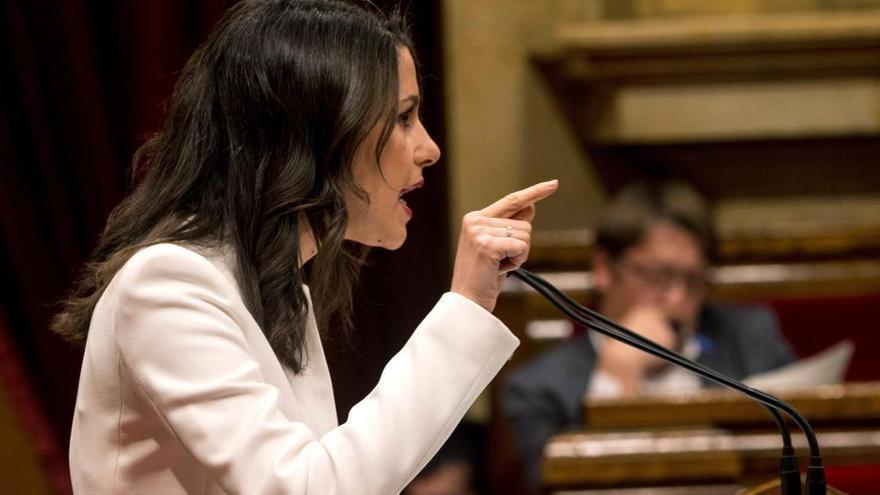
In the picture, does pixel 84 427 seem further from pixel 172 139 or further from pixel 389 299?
pixel 389 299

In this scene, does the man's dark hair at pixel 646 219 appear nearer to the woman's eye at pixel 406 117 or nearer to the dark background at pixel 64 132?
the dark background at pixel 64 132

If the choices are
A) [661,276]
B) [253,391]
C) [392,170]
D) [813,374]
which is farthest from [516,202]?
[661,276]

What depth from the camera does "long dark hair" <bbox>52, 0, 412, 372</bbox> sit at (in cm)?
152

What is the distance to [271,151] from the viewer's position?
60.7 inches

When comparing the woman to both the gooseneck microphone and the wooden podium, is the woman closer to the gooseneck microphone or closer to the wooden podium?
the gooseneck microphone

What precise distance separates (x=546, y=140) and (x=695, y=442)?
166 centimetres

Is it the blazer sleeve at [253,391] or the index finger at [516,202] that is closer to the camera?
the blazer sleeve at [253,391]

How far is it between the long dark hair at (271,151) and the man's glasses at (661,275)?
1787mm

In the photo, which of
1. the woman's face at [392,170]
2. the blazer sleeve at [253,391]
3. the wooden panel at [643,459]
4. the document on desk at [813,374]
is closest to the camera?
the blazer sleeve at [253,391]

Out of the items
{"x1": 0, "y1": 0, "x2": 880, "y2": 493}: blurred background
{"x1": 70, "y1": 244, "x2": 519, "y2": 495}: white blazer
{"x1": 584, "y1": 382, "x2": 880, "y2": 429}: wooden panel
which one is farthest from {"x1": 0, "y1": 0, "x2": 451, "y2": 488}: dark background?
{"x1": 70, "y1": 244, "x2": 519, "y2": 495}: white blazer

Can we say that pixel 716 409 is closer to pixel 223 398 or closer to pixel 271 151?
pixel 271 151

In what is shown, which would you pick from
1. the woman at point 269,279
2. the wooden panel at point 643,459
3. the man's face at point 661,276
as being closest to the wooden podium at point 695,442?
the wooden panel at point 643,459

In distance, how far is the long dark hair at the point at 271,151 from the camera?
5.00 ft

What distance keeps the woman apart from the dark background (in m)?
1.78
